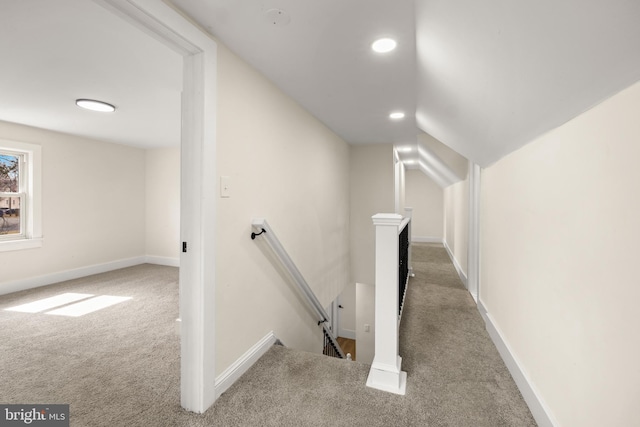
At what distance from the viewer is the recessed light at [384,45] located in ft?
5.49

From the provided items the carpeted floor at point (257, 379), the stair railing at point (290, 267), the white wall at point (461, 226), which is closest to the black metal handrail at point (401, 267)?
the carpeted floor at point (257, 379)

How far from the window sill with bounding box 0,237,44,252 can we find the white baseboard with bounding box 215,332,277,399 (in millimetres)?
3866

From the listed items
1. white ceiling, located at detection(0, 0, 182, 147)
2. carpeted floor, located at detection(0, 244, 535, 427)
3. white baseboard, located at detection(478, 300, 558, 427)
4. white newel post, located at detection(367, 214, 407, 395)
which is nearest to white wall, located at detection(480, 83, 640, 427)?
white baseboard, located at detection(478, 300, 558, 427)

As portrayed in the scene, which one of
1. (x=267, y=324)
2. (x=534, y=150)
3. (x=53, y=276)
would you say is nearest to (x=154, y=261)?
(x=53, y=276)

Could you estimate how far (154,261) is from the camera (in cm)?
536

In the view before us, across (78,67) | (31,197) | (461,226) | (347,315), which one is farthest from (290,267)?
(347,315)

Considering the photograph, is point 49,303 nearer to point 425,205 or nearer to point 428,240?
point 428,240

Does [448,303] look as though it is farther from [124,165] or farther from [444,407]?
[124,165]

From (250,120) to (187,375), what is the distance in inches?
62.5

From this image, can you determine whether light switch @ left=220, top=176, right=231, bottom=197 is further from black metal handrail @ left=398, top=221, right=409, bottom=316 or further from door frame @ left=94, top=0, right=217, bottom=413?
black metal handrail @ left=398, top=221, right=409, bottom=316

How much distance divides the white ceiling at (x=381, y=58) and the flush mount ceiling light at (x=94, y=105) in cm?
11

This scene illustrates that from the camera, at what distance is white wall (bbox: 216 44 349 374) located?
1.72m

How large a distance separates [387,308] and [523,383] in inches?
33.6

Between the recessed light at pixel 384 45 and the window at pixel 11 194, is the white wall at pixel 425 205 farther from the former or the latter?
the window at pixel 11 194
